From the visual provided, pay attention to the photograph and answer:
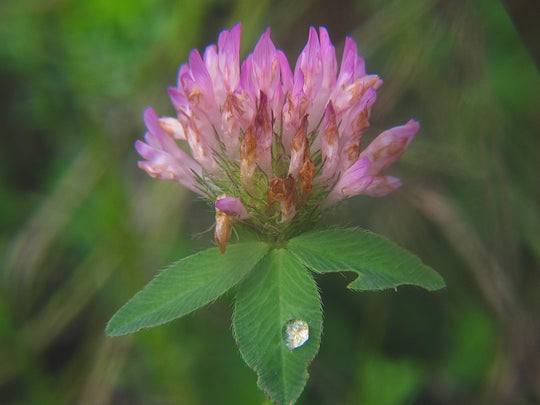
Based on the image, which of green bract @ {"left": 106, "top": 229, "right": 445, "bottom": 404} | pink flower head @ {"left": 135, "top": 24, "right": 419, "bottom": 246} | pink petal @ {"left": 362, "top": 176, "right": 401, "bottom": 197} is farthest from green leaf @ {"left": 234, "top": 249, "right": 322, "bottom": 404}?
pink petal @ {"left": 362, "top": 176, "right": 401, "bottom": 197}

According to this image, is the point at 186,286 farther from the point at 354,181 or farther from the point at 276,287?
the point at 354,181

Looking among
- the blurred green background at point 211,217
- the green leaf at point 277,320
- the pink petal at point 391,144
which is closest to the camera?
the green leaf at point 277,320

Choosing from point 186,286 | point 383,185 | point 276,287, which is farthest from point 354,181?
point 186,286

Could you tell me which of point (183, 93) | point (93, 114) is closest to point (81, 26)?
point (93, 114)

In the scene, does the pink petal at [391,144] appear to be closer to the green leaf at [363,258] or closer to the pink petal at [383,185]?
the pink petal at [383,185]

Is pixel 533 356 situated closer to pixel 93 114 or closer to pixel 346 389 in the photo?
pixel 346 389

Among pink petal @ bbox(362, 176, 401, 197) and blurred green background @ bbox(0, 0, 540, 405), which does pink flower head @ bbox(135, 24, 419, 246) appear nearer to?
pink petal @ bbox(362, 176, 401, 197)

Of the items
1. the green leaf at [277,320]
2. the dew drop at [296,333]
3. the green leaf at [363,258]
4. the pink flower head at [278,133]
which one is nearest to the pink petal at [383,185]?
the pink flower head at [278,133]
